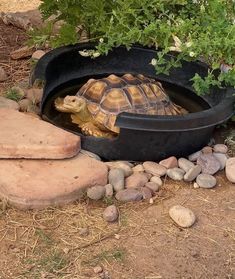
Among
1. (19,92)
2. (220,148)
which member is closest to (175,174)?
(220,148)

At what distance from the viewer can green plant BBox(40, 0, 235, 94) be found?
3.62 metres

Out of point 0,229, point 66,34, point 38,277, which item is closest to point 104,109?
point 66,34

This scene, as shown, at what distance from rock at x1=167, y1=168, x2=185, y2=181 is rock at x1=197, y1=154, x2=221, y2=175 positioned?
142 millimetres

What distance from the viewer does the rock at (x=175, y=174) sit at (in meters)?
3.25

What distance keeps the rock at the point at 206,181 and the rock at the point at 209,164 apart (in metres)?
0.06

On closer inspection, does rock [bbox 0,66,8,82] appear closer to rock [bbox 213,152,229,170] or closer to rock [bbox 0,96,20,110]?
rock [bbox 0,96,20,110]

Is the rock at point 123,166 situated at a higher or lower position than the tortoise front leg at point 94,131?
higher

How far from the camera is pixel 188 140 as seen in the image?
10.9ft

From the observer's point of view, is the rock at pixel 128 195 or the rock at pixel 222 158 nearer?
the rock at pixel 128 195

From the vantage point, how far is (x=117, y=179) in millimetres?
3115

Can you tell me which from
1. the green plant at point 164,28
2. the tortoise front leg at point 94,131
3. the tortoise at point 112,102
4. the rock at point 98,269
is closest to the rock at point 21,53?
the green plant at point 164,28

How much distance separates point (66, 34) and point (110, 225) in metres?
1.57

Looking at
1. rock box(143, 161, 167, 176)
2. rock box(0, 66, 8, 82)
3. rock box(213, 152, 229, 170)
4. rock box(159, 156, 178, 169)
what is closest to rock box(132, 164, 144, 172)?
rock box(143, 161, 167, 176)

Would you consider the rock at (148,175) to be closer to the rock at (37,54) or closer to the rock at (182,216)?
the rock at (182,216)
